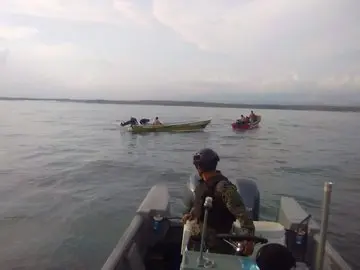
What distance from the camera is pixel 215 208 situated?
3439 mm

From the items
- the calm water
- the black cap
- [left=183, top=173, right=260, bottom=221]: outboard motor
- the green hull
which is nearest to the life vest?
the black cap

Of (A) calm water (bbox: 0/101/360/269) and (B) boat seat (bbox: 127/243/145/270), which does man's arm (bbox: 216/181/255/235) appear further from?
(A) calm water (bbox: 0/101/360/269)

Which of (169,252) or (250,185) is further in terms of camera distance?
(250,185)

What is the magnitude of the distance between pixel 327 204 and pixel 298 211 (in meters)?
2.81

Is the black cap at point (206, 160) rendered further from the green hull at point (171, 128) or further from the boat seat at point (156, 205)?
the green hull at point (171, 128)

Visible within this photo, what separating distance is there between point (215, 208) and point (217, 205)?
0.04m

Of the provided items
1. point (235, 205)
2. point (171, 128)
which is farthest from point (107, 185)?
point (171, 128)

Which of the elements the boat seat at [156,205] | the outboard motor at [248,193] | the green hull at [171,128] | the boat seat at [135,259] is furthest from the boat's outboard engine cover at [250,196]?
the green hull at [171,128]

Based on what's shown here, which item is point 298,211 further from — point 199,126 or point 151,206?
point 199,126

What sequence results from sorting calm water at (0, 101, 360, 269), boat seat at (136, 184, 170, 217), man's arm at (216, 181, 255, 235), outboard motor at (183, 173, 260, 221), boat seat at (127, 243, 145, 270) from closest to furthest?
man's arm at (216, 181, 255, 235), boat seat at (127, 243, 145, 270), boat seat at (136, 184, 170, 217), outboard motor at (183, 173, 260, 221), calm water at (0, 101, 360, 269)

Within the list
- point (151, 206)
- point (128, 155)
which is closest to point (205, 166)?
point (151, 206)

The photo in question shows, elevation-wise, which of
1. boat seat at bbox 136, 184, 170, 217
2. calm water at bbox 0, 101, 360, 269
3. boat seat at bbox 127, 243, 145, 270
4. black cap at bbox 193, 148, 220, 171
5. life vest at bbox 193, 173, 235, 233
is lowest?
calm water at bbox 0, 101, 360, 269

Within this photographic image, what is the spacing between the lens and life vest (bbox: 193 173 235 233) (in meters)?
3.38

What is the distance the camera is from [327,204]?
316cm
